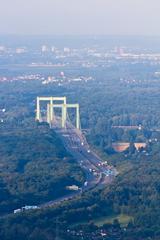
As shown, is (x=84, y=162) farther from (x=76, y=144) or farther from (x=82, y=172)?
(x=76, y=144)

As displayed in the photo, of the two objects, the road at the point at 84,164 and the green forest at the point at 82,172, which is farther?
the road at the point at 84,164

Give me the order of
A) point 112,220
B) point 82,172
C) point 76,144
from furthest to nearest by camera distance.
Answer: point 76,144, point 82,172, point 112,220

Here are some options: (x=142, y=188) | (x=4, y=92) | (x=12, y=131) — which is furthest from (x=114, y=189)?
(x=4, y=92)

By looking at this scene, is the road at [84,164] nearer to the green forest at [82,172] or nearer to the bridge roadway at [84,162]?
the bridge roadway at [84,162]

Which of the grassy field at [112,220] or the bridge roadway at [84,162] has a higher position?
the grassy field at [112,220]

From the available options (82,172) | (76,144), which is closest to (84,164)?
(82,172)

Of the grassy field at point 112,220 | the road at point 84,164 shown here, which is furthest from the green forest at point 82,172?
the road at point 84,164

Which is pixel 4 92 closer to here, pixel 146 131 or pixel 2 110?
pixel 2 110

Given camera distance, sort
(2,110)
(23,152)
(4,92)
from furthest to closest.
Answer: (4,92), (2,110), (23,152)
